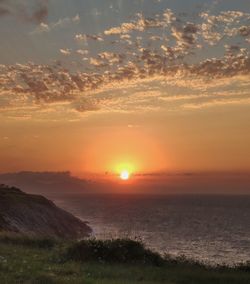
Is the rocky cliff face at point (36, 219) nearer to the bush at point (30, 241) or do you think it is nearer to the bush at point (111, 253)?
the bush at point (30, 241)

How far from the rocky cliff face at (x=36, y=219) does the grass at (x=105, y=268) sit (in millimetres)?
32713

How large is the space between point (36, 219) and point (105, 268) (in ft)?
181

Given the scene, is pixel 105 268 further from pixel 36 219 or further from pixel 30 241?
pixel 36 219

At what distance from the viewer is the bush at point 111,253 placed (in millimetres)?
29625

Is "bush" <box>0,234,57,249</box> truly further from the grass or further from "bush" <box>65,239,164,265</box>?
"bush" <box>65,239,164,265</box>

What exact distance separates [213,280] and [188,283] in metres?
1.92

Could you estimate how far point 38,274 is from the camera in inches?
851

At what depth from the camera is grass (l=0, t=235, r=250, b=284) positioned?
21719mm

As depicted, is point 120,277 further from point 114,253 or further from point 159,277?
point 114,253

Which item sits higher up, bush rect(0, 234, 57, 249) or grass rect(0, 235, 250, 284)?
bush rect(0, 234, 57, 249)

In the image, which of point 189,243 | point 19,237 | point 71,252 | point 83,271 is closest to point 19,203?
point 189,243

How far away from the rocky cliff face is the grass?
1288 inches

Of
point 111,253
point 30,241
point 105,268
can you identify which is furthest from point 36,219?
point 105,268

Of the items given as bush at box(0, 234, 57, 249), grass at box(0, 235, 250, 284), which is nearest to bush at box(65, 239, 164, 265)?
grass at box(0, 235, 250, 284)
